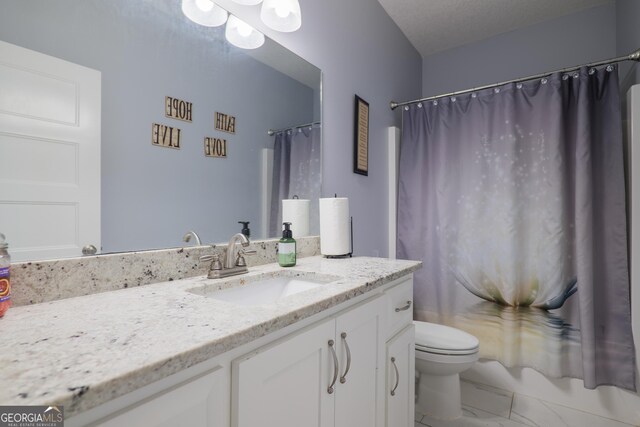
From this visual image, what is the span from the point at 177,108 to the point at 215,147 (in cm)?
18

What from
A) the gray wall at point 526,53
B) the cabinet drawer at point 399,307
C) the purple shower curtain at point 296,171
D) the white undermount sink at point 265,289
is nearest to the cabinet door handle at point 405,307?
the cabinet drawer at point 399,307

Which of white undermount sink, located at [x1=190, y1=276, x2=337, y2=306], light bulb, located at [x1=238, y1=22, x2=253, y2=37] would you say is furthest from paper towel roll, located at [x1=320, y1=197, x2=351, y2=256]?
light bulb, located at [x1=238, y1=22, x2=253, y2=37]

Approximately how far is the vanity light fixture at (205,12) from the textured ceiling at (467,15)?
1432mm

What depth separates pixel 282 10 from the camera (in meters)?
1.31

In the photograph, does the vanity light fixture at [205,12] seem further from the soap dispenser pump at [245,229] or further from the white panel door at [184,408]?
the white panel door at [184,408]

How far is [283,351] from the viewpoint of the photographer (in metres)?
0.67

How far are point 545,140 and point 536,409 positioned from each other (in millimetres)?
1588

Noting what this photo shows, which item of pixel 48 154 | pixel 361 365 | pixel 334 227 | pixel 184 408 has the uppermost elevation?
pixel 48 154

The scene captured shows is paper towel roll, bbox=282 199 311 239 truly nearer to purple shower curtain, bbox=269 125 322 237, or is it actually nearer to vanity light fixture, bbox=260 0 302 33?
purple shower curtain, bbox=269 125 322 237

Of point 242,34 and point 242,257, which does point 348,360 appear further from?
point 242,34

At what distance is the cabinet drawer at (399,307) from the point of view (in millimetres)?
1154

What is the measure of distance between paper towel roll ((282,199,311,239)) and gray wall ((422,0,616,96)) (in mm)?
1944

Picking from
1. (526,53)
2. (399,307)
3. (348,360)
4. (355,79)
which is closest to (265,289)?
(348,360)

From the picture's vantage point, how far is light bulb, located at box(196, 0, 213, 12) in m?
1.12
